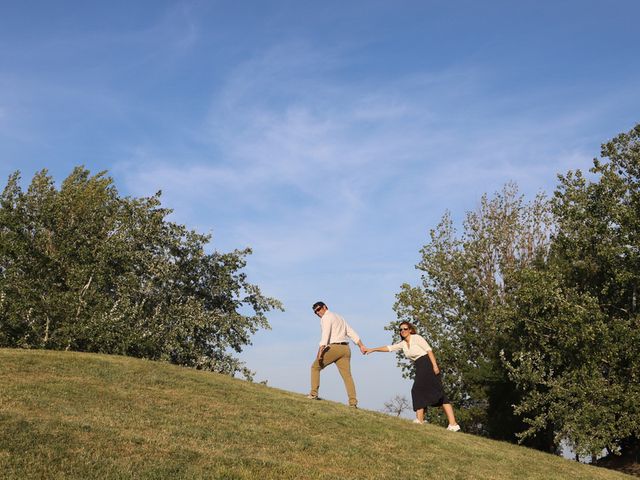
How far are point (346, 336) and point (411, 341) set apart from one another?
1742 mm

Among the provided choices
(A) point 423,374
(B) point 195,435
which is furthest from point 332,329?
(B) point 195,435

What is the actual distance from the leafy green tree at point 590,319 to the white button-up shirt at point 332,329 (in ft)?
40.6

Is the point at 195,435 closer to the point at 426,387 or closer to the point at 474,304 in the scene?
the point at 426,387

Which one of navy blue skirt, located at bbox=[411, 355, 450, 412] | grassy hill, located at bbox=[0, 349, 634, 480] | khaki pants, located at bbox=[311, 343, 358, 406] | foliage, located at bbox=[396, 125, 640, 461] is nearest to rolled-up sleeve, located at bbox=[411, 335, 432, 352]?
navy blue skirt, located at bbox=[411, 355, 450, 412]

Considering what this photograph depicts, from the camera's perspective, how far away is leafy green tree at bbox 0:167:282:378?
108 ft

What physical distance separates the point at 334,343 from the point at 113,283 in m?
22.9

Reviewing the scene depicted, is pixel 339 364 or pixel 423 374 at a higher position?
pixel 423 374

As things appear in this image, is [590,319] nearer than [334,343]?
No

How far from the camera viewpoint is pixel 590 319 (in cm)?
2472

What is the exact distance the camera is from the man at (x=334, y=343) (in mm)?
16203

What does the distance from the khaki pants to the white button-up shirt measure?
0.18 metres

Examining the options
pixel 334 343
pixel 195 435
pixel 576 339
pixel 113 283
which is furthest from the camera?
pixel 113 283

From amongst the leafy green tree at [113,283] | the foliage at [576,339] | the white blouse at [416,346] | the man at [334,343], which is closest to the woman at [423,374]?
the white blouse at [416,346]

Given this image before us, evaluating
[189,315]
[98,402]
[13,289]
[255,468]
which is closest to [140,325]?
[189,315]
